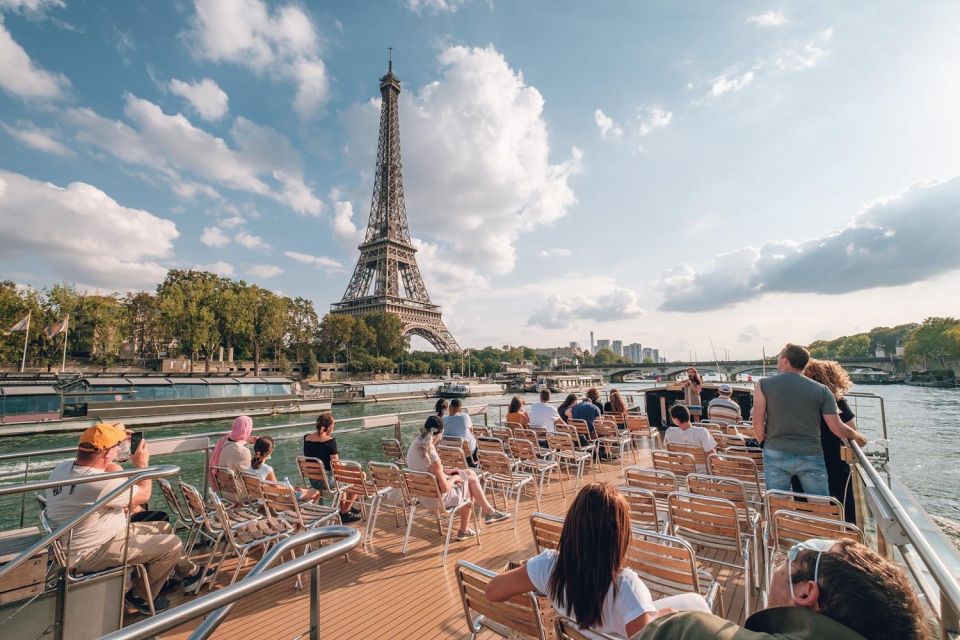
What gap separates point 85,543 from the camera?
3055mm

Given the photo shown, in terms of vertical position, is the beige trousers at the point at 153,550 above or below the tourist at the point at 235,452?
below

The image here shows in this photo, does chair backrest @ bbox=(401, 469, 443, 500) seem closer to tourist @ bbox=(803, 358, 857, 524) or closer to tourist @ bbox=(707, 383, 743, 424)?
tourist @ bbox=(803, 358, 857, 524)

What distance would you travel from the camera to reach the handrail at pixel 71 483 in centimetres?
214

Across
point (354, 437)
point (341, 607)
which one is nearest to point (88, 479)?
point (341, 607)

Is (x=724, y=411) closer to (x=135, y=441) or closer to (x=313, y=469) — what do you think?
(x=313, y=469)

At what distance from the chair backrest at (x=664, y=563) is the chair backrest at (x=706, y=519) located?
932 mm

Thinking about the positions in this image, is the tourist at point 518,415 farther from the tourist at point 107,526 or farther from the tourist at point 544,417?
the tourist at point 107,526

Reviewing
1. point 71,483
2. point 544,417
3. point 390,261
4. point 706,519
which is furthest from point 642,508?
point 390,261

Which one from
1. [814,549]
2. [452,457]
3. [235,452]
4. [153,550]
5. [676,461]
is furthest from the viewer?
[452,457]

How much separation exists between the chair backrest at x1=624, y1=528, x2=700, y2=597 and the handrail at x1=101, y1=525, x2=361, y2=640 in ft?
5.17

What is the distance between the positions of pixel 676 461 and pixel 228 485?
16.1 feet

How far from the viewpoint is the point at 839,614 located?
45.1 inches

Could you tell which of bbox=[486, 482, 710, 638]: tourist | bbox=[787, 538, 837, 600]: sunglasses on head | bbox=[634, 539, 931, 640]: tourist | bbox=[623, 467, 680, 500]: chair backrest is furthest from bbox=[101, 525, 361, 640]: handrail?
bbox=[623, 467, 680, 500]: chair backrest

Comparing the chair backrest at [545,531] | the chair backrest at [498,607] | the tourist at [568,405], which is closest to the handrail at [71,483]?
the chair backrest at [498,607]
